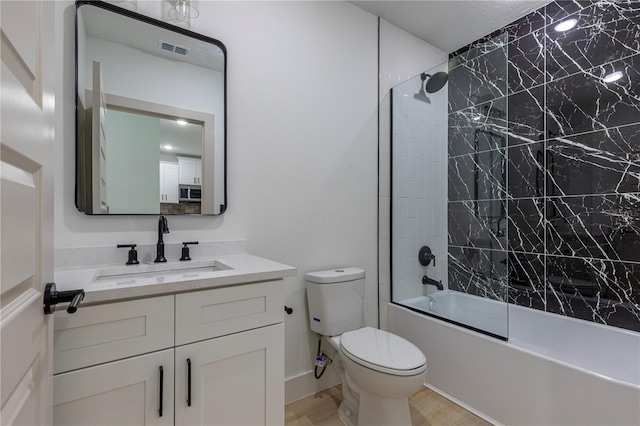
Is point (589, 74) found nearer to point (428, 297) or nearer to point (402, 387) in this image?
point (428, 297)

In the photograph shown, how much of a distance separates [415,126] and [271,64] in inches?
48.4

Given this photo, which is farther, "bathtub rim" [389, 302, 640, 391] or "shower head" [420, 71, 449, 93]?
"shower head" [420, 71, 449, 93]

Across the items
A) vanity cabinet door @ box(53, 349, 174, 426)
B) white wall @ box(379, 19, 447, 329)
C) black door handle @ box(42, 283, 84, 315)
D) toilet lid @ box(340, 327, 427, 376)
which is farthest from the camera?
white wall @ box(379, 19, 447, 329)

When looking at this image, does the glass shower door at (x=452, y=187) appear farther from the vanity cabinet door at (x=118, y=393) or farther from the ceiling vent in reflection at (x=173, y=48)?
the vanity cabinet door at (x=118, y=393)

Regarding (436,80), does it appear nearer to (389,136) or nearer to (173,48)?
(389,136)

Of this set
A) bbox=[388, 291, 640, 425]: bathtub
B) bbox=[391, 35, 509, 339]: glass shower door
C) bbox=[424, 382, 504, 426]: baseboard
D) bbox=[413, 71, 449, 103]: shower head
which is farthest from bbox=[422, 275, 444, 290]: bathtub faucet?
bbox=[413, 71, 449, 103]: shower head

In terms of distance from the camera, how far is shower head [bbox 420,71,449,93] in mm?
2393

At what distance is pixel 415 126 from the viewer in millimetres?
2434

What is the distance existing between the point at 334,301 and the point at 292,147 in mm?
956

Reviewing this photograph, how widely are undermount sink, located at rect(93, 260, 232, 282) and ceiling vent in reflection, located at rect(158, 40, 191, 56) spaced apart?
1.03 m

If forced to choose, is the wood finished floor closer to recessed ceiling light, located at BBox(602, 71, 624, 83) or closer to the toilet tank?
the toilet tank

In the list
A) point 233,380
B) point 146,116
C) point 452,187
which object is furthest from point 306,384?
point 452,187

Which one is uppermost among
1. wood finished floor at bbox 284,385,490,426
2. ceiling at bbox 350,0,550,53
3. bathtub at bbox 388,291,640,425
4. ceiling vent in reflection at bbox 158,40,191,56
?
ceiling at bbox 350,0,550,53

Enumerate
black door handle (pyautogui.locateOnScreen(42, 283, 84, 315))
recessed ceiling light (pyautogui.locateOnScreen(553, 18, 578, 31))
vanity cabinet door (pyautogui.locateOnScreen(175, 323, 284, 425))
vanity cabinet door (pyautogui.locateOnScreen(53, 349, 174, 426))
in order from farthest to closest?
1. recessed ceiling light (pyautogui.locateOnScreen(553, 18, 578, 31))
2. vanity cabinet door (pyautogui.locateOnScreen(175, 323, 284, 425))
3. vanity cabinet door (pyautogui.locateOnScreen(53, 349, 174, 426))
4. black door handle (pyautogui.locateOnScreen(42, 283, 84, 315))
